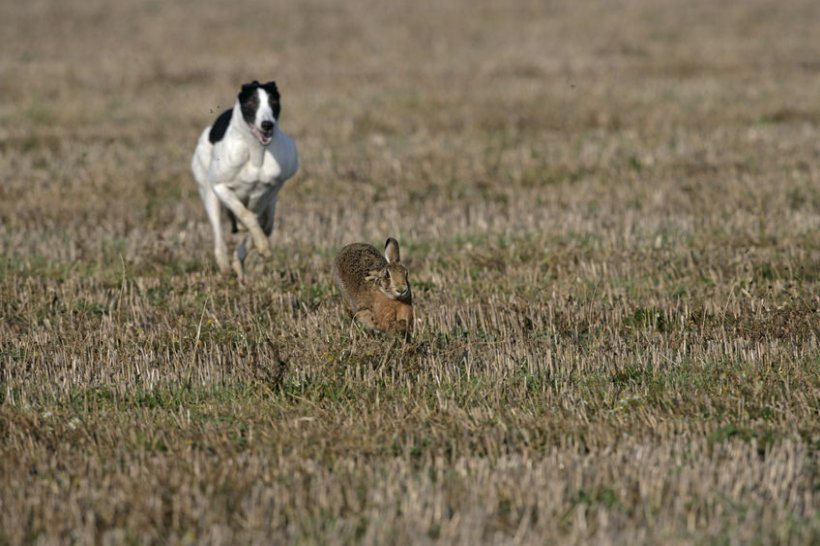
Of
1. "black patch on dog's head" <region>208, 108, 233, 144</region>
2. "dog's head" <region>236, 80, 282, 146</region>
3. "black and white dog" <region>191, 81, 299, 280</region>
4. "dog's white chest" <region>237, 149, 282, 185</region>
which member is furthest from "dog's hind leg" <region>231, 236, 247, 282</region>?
"dog's head" <region>236, 80, 282, 146</region>

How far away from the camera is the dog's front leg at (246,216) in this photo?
9.83 metres

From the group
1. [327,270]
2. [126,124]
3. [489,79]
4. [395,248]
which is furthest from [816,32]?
[395,248]

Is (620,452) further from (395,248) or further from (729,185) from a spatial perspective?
(729,185)

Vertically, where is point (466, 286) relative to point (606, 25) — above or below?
below

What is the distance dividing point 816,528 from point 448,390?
2.41 meters

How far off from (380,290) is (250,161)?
3.16 metres

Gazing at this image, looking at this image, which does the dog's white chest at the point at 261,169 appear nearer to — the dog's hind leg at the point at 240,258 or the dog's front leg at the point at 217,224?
the dog's hind leg at the point at 240,258

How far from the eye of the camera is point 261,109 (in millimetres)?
9531

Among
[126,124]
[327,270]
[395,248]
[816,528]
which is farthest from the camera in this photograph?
[126,124]

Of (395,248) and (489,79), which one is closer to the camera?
(395,248)

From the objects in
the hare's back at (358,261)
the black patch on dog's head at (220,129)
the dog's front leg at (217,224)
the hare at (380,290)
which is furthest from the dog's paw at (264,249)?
the hare at (380,290)

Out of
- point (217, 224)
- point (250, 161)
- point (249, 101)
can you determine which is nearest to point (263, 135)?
point (249, 101)

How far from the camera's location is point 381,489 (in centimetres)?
502

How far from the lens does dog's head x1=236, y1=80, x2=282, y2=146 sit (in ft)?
31.1
